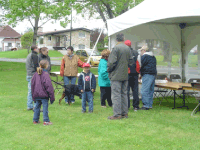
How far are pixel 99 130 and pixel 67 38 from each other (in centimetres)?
5362

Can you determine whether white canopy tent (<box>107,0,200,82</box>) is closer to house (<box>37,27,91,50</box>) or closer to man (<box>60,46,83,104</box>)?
man (<box>60,46,83,104</box>)

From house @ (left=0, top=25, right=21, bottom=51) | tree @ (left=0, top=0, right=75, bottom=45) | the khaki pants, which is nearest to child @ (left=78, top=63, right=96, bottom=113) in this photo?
the khaki pants

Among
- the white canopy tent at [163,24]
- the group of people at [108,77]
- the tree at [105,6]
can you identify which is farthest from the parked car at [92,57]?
the group of people at [108,77]

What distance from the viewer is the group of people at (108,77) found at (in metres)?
6.23

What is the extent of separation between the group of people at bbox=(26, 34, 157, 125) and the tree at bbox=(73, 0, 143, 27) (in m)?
12.8

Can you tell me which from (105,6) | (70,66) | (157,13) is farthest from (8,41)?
(157,13)

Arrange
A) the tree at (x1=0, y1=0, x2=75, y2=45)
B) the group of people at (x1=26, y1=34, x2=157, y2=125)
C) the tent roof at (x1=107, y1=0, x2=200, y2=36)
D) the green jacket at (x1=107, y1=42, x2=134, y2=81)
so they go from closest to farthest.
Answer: the group of people at (x1=26, y1=34, x2=157, y2=125)
the green jacket at (x1=107, y1=42, x2=134, y2=81)
the tent roof at (x1=107, y1=0, x2=200, y2=36)
the tree at (x1=0, y1=0, x2=75, y2=45)

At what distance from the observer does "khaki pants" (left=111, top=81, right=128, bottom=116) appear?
22.1 ft

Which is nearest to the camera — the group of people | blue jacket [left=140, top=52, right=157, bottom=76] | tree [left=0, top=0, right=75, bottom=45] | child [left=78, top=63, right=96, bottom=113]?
the group of people

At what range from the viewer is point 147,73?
8008mm

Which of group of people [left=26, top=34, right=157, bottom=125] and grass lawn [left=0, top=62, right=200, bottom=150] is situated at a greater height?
group of people [left=26, top=34, right=157, bottom=125]

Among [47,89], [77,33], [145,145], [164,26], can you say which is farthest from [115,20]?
[77,33]

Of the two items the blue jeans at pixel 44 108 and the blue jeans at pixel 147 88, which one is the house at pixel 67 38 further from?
the blue jeans at pixel 44 108

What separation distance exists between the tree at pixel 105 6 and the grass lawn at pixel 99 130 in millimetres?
13625
